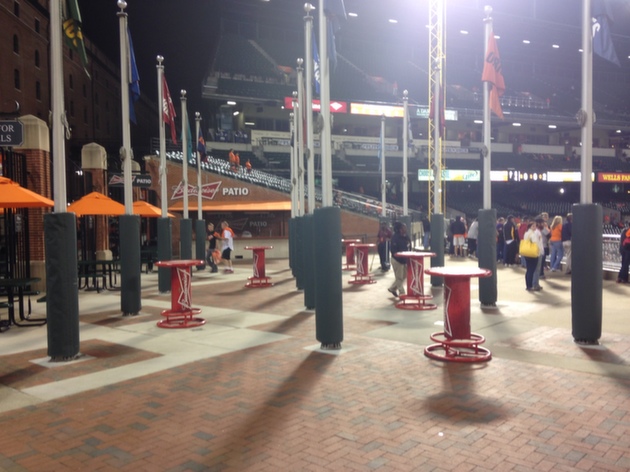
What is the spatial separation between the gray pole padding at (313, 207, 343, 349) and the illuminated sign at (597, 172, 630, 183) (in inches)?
2044

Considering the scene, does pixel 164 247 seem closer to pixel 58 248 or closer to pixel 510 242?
pixel 58 248

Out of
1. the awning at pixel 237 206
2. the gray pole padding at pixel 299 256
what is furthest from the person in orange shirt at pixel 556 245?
the awning at pixel 237 206

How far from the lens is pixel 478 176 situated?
50812mm

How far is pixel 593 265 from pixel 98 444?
7019 millimetres

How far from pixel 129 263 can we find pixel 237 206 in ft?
59.3

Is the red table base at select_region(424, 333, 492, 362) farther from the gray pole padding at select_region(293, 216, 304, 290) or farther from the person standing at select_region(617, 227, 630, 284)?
the person standing at select_region(617, 227, 630, 284)

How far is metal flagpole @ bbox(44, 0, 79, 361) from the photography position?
7.80 meters

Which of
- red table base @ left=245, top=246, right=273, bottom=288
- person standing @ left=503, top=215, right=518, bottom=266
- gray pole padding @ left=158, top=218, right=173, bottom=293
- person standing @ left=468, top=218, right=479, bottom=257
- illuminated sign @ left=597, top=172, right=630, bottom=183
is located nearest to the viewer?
gray pole padding @ left=158, top=218, right=173, bottom=293

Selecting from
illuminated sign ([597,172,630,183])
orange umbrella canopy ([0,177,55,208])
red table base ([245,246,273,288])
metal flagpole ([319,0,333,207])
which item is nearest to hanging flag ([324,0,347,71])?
metal flagpole ([319,0,333,207])

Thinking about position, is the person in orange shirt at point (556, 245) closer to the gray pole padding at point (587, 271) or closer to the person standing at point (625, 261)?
the person standing at point (625, 261)

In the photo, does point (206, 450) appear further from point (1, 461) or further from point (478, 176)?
point (478, 176)

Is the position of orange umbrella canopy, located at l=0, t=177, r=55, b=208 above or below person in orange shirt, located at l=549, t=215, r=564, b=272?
above

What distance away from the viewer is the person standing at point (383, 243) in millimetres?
19125

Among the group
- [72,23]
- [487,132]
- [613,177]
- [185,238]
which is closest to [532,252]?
[487,132]
